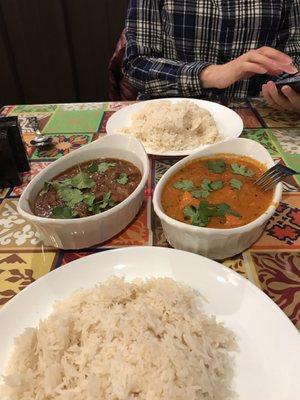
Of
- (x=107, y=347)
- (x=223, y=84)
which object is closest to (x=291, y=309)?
(x=107, y=347)

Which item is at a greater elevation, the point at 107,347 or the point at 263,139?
the point at 107,347

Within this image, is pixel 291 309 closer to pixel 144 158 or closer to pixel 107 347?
pixel 107 347

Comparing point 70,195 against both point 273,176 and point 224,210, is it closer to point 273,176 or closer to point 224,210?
point 224,210

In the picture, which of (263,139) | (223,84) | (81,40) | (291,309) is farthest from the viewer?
(81,40)

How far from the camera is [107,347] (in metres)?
0.81

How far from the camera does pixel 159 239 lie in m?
1.17

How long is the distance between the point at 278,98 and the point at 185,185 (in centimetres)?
95

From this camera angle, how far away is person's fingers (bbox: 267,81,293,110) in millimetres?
1769

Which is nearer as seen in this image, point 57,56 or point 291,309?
point 291,309

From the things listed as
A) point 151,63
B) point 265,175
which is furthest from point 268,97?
point 265,175

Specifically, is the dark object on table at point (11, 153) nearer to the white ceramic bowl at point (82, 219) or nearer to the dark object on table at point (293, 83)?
the white ceramic bowl at point (82, 219)

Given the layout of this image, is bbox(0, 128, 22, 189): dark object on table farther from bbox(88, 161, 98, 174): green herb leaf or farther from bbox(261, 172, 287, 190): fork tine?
bbox(261, 172, 287, 190): fork tine

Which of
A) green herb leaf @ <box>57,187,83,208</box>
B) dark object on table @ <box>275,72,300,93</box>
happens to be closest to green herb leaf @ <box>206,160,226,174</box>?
green herb leaf @ <box>57,187,83,208</box>

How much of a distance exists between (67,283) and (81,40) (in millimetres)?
3312
